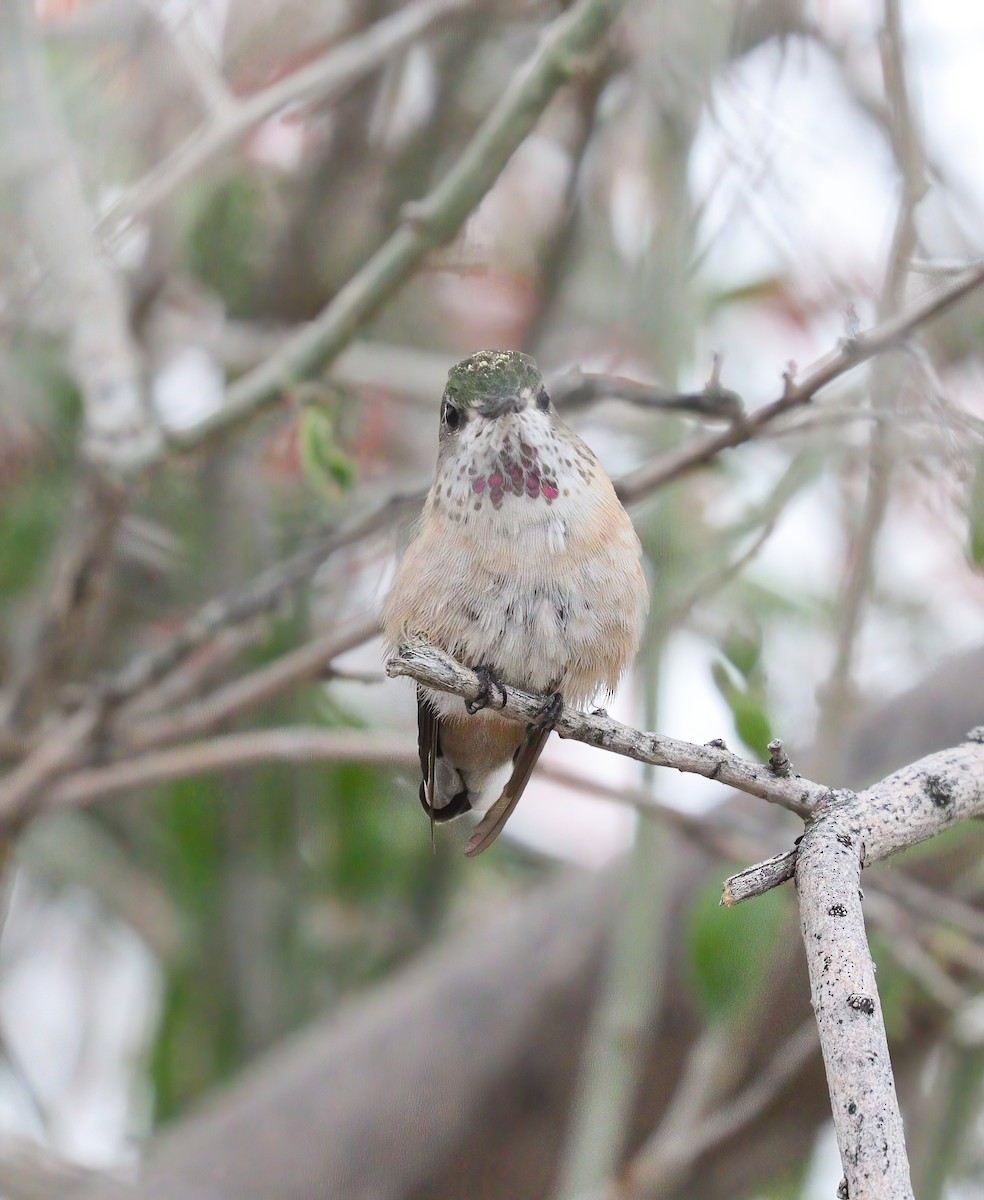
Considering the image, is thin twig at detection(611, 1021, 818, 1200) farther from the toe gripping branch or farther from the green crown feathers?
the green crown feathers

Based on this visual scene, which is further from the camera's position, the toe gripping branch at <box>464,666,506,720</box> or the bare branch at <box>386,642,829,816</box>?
the toe gripping branch at <box>464,666,506,720</box>

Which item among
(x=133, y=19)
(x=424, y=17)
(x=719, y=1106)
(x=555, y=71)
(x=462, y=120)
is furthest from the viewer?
(x=462, y=120)

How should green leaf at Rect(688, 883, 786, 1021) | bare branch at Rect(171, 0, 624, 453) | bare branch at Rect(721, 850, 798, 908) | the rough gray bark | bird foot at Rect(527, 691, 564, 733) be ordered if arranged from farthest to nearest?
the rough gray bark
green leaf at Rect(688, 883, 786, 1021)
bare branch at Rect(171, 0, 624, 453)
bird foot at Rect(527, 691, 564, 733)
bare branch at Rect(721, 850, 798, 908)

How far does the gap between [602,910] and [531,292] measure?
5.50ft

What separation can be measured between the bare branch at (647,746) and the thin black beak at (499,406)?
1.33 feet

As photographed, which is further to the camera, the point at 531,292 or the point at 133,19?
the point at 531,292

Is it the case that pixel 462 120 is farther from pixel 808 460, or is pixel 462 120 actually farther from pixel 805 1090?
pixel 805 1090

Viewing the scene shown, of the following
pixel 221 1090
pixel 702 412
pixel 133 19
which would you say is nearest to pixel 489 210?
pixel 133 19

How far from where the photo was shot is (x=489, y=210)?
3291 mm

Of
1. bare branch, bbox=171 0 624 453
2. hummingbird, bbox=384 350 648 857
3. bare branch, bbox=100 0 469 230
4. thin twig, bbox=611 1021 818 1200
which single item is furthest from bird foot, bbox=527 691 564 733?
bare branch, bbox=100 0 469 230

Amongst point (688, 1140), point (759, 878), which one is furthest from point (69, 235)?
point (688, 1140)

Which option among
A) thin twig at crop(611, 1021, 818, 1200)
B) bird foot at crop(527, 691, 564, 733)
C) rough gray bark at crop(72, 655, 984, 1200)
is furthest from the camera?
rough gray bark at crop(72, 655, 984, 1200)

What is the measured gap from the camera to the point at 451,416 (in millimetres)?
1949

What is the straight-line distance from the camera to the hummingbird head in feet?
6.06
